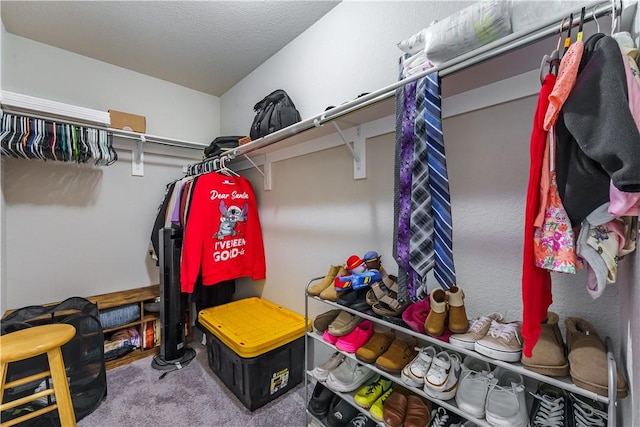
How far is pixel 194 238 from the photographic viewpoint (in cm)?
183

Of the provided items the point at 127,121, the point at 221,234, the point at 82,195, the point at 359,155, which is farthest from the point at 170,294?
the point at 359,155

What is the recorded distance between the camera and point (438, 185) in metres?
0.82

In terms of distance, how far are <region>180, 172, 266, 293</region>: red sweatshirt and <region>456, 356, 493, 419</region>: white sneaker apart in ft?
5.01

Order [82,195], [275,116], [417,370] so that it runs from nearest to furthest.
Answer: [417,370], [275,116], [82,195]

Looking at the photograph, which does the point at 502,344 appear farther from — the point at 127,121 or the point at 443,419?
the point at 127,121

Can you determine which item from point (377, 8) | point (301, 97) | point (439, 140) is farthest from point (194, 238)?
point (377, 8)

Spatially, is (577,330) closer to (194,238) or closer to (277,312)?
(277,312)

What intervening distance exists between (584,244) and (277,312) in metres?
1.70

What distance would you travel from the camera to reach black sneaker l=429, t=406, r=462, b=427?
95 centimetres

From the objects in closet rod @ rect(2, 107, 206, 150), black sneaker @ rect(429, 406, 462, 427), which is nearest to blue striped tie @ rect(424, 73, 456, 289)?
black sneaker @ rect(429, 406, 462, 427)

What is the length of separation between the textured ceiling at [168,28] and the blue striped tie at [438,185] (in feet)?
3.88

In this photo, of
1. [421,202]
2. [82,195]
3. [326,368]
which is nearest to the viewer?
[421,202]

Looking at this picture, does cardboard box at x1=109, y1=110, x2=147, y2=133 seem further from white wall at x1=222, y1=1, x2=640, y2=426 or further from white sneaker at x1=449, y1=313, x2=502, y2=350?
white sneaker at x1=449, y1=313, x2=502, y2=350

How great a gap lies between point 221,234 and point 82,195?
1.16m
